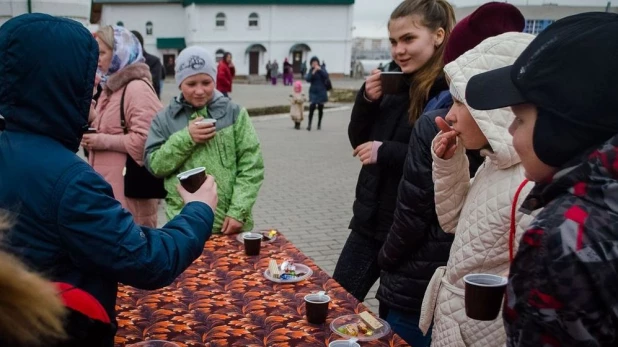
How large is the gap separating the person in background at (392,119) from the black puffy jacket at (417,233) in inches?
11.8

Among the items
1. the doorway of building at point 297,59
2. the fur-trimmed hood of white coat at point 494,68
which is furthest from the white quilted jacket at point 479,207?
the doorway of building at point 297,59

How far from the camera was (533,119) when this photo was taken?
1226mm

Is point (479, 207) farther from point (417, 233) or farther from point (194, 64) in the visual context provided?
point (194, 64)

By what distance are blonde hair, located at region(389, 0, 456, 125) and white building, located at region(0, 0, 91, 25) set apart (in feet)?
18.8

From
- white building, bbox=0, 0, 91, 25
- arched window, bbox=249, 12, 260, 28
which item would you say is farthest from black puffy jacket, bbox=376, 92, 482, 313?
arched window, bbox=249, 12, 260, 28

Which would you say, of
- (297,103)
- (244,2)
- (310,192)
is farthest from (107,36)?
(244,2)

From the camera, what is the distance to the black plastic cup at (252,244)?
273 cm

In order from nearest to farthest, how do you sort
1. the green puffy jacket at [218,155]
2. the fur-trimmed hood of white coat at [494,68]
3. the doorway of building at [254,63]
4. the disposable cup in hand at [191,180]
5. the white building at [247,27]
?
the fur-trimmed hood of white coat at [494,68] < the disposable cup in hand at [191,180] < the green puffy jacket at [218,155] < the white building at [247,27] < the doorway of building at [254,63]

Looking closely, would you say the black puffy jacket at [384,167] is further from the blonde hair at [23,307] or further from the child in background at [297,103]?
the child in background at [297,103]

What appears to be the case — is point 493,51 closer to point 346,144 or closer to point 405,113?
point 405,113

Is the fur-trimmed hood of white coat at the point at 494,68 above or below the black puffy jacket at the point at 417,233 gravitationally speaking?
above

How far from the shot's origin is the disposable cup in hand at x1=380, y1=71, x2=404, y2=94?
2.82 metres

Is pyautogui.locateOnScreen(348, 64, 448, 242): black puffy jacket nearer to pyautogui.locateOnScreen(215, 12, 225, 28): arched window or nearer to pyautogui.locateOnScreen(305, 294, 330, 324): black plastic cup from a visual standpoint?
pyautogui.locateOnScreen(305, 294, 330, 324): black plastic cup

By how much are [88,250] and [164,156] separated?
1646mm
